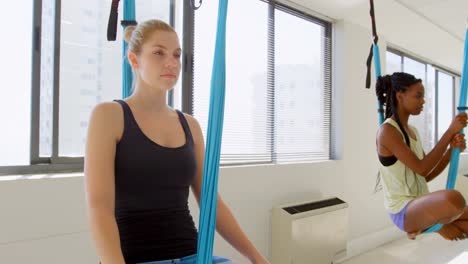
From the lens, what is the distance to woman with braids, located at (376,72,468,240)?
5.32 feet

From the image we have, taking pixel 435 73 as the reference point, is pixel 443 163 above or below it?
below

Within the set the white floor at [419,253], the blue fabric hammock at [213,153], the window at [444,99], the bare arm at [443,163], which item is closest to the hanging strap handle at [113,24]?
the blue fabric hammock at [213,153]

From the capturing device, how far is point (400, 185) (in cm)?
178

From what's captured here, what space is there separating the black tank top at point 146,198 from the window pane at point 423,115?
193 inches

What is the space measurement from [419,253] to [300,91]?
2.16 m

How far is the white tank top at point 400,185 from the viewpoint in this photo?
5.76ft

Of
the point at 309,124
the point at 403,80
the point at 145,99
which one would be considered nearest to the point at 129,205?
the point at 145,99

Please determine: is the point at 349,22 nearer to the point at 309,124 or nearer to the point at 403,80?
the point at 309,124

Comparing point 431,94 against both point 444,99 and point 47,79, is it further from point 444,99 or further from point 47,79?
point 47,79

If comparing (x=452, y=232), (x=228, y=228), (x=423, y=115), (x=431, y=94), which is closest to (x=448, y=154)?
(x=452, y=232)

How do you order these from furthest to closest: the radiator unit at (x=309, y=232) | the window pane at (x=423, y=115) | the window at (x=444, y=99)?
the window at (x=444, y=99), the window pane at (x=423, y=115), the radiator unit at (x=309, y=232)

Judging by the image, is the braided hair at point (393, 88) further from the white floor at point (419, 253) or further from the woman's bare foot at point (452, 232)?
the white floor at point (419, 253)

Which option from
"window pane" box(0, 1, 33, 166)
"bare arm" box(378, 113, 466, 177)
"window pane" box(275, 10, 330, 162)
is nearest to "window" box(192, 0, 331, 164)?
"window pane" box(275, 10, 330, 162)

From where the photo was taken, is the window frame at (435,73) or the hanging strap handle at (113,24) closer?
the hanging strap handle at (113,24)
